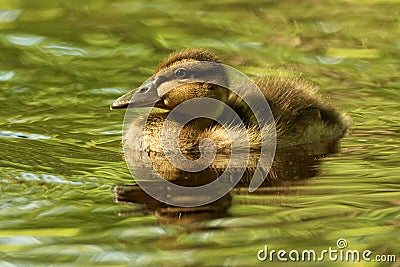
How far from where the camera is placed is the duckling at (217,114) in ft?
18.8

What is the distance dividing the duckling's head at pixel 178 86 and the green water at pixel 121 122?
1.09 ft

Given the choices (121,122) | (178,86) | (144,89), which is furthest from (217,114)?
(121,122)

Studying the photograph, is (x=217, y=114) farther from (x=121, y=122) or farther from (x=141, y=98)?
(x=121, y=122)

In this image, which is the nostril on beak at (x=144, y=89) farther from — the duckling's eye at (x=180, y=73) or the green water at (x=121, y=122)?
the green water at (x=121, y=122)

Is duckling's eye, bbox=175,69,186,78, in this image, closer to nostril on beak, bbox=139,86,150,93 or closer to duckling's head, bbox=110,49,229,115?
duckling's head, bbox=110,49,229,115

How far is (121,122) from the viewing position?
6328 millimetres

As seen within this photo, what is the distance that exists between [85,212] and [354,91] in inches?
111

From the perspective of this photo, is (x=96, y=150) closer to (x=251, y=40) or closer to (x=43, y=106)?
(x=43, y=106)

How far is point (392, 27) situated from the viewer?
810 cm

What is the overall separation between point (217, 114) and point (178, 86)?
0.93 ft

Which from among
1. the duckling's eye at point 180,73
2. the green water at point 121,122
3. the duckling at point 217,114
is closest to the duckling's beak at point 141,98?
the duckling at point 217,114

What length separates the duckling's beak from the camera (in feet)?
18.8

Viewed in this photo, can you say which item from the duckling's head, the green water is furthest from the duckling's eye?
the green water

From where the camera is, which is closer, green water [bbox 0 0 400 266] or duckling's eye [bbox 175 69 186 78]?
green water [bbox 0 0 400 266]
